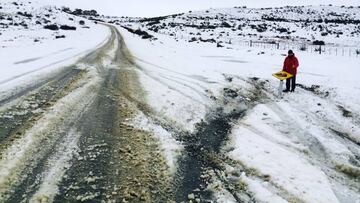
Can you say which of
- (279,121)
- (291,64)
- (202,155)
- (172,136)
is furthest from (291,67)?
(202,155)

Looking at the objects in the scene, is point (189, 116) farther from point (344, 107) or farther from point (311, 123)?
point (344, 107)

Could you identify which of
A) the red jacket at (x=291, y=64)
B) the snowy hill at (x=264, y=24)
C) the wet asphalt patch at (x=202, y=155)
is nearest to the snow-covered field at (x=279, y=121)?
the wet asphalt patch at (x=202, y=155)

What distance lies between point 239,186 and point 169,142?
1.95m

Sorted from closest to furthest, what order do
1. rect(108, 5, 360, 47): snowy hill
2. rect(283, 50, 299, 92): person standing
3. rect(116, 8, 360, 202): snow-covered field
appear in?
rect(116, 8, 360, 202): snow-covered field < rect(283, 50, 299, 92): person standing < rect(108, 5, 360, 47): snowy hill

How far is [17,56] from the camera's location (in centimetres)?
1709

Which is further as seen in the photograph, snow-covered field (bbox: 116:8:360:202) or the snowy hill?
the snowy hill

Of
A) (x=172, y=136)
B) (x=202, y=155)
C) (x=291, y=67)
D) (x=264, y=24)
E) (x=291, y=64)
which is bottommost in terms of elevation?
(x=202, y=155)

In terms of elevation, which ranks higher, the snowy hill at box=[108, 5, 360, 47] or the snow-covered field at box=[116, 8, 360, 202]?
the snowy hill at box=[108, 5, 360, 47]

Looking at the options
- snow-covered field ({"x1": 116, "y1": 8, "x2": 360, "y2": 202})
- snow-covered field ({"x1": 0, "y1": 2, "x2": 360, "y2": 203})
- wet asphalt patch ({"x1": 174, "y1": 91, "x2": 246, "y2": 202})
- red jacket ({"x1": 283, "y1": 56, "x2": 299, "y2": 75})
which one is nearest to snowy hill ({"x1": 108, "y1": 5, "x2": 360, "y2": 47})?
snow-covered field ({"x1": 116, "y1": 8, "x2": 360, "y2": 202})

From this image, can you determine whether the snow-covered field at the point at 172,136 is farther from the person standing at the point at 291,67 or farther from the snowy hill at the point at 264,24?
the snowy hill at the point at 264,24

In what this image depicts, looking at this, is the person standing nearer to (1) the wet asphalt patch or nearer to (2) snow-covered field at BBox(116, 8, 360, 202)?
(2) snow-covered field at BBox(116, 8, 360, 202)

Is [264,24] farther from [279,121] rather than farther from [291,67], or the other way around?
[279,121]

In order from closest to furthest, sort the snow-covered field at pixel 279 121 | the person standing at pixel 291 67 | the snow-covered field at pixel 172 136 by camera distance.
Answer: the snow-covered field at pixel 172 136 < the snow-covered field at pixel 279 121 < the person standing at pixel 291 67

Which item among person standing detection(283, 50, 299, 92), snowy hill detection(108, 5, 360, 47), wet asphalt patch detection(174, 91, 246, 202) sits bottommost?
wet asphalt patch detection(174, 91, 246, 202)
